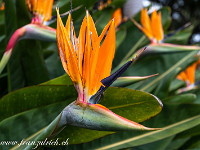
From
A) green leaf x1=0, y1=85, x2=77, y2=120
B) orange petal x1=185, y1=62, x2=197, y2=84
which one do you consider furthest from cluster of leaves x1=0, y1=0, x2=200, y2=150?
orange petal x1=185, y1=62, x2=197, y2=84

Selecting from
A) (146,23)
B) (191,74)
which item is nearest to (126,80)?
(146,23)

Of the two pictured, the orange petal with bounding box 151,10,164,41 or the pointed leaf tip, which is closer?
the pointed leaf tip

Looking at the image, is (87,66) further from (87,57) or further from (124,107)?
(124,107)

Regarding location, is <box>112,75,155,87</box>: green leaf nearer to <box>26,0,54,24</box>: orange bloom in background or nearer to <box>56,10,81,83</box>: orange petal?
<box>56,10,81,83</box>: orange petal

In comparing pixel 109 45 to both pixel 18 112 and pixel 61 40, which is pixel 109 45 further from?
pixel 18 112

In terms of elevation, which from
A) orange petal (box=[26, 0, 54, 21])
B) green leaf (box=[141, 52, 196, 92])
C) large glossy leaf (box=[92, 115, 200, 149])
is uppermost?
orange petal (box=[26, 0, 54, 21])

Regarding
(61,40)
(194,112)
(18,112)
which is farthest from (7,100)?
(194,112)
